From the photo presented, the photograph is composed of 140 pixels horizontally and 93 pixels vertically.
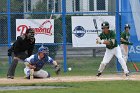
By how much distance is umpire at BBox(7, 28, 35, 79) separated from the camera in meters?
15.6

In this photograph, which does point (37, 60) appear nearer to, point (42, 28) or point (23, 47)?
point (23, 47)

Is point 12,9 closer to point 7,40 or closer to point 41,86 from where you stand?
point 7,40

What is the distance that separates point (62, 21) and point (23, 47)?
4.11 meters

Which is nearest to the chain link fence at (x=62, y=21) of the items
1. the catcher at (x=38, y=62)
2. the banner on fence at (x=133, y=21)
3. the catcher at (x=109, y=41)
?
the banner on fence at (x=133, y=21)

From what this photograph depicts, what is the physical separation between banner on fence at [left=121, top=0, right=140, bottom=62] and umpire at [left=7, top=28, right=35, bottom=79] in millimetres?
5156

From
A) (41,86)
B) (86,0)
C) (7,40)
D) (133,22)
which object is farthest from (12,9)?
(41,86)

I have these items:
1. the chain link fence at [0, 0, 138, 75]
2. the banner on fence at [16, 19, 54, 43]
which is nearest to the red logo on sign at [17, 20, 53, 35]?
the banner on fence at [16, 19, 54, 43]

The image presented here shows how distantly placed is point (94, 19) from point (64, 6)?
128 centimetres

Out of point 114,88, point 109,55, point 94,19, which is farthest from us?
point 94,19

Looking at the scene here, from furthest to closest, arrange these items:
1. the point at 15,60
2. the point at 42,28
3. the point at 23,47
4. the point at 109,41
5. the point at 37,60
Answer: the point at 42,28
the point at 15,60
the point at 109,41
the point at 23,47
the point at 37,60

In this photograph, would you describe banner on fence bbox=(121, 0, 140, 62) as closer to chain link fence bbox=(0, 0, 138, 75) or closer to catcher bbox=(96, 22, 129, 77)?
chain link fence bbox=(0, 0, 138, 75)

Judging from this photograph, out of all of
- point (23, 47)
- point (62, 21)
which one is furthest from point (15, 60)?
point (62, 21)

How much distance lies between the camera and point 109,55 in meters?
16.2

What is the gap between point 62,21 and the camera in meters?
19.6
